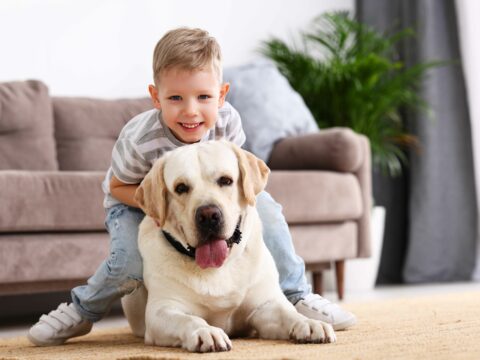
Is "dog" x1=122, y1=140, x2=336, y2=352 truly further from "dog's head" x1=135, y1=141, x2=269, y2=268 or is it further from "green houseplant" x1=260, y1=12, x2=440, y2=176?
"green houseplant" x1=260, y1=12, x2=440, y2=176

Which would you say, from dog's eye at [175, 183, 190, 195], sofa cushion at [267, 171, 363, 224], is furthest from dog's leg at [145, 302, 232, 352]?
sofa cushion at [267, 171, 363, 224]

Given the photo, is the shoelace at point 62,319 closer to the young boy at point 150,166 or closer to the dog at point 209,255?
the young boy at point 150,166

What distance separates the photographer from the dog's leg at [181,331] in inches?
64.5

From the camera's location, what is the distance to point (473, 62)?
4.73 meters

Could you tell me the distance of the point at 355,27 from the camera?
4.70 metres

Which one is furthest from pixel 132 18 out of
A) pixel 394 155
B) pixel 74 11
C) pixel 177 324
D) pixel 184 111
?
pixel 177 324

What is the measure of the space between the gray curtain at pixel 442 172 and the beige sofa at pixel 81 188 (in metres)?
1.14

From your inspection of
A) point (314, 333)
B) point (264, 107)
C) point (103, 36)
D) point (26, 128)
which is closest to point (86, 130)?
point (26, 128)

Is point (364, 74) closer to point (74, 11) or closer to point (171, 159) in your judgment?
point (74, 11)

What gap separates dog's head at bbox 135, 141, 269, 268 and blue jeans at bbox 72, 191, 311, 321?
184 mm

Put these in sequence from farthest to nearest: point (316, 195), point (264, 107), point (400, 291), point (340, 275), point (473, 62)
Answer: point (473, 62)
point (400, 291)
point (264, 107)
point (340, 275)
point (316, 195)

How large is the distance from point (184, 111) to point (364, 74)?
8.89 feet

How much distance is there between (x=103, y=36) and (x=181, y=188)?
2.80 m

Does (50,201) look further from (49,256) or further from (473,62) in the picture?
(473,62)
